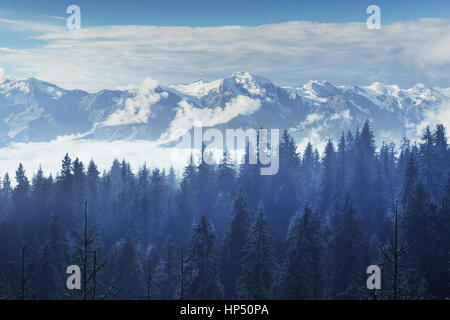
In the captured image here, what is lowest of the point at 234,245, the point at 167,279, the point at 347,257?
the point at 167,279

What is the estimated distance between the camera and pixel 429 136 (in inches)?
3004

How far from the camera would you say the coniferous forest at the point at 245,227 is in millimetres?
46062

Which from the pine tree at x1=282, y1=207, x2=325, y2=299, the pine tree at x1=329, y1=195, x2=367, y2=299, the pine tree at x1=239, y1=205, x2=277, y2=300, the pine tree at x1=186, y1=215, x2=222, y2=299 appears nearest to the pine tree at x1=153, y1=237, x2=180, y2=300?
the pine tree at x1=186, y1=215, x2=222, y2=299

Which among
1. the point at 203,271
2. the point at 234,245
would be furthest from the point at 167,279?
the point at 234,245

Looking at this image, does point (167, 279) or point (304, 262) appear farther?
point (167, 279)

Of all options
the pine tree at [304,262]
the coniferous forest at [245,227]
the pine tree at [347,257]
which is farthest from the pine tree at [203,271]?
the pine tree at [347,257]

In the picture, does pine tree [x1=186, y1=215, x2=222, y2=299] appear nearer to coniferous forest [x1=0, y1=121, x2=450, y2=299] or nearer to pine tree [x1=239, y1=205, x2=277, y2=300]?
coniferous forest [x1=0, y1=121, x2=450, y2=299]

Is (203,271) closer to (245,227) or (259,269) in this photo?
(259,269)

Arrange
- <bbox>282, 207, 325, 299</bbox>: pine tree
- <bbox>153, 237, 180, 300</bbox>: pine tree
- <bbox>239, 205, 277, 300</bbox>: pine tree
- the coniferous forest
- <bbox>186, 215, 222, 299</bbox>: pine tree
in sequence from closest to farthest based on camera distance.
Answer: <bbox>239, 205, 277, 300</bbox>: pine tree → <bbox>282, 207, 325, 299</bbox>: pine tree → the coniferous forest → <bbox>186, 215, 222, 299</bbox>: pine tree → <bbox>153, 237, 180, 300</bbox>: pine tree

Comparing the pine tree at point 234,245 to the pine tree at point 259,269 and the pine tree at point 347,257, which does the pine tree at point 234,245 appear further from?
the pine tree at point 347,257

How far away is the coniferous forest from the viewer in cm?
4606

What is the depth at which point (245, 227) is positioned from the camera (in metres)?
58.1
